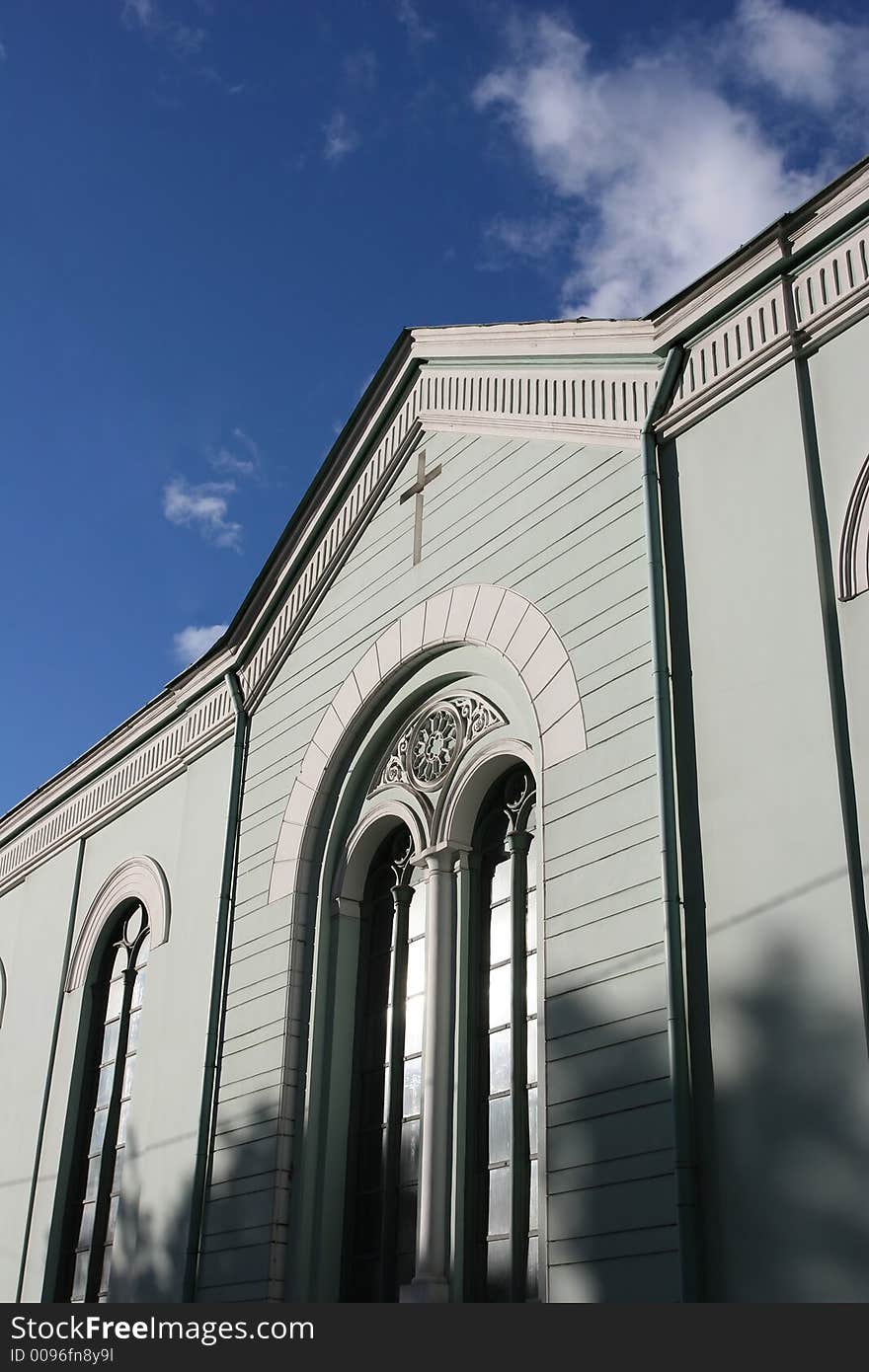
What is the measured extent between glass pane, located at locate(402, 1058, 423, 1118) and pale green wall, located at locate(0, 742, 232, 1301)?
2.33 metres

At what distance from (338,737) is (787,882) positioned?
511 cm

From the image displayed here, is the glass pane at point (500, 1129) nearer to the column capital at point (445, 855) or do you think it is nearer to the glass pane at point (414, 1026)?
the glass pane at point (414, 1026)

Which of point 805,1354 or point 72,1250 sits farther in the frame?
point 72,1250

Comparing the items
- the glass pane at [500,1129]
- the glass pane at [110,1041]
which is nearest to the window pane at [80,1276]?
the glass pane at [110,1041]

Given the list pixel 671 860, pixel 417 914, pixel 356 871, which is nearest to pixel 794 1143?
pixel 671 860

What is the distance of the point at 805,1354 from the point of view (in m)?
6.46

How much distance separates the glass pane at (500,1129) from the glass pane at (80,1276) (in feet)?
18.6

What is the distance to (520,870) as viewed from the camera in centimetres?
1039

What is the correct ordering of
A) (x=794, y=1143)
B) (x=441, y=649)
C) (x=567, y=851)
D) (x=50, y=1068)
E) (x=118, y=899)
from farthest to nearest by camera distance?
(x=118, y=899) → (x=50, y=1068) → (x=441, y=649) → (x=567, y=851) → (x=794, y=1143)

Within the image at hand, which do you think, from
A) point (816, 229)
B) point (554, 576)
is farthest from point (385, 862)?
point (816, 229)

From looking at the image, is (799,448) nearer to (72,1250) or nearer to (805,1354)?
(805,1354)

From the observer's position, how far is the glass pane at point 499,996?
10016 mm

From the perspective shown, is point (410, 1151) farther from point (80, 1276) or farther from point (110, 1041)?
point (110, 1041)

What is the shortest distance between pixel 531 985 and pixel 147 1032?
16.7ft
